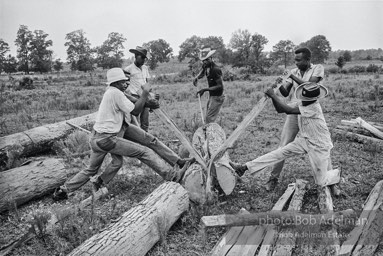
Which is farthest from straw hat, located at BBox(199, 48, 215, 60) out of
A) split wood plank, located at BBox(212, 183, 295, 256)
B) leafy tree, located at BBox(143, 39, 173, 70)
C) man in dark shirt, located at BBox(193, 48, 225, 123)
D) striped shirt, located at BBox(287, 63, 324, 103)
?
leafy tree, located at BBox(143, 39, 173, 70)

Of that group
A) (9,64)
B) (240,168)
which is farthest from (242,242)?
(9,64)

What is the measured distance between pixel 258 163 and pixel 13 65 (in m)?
51.9

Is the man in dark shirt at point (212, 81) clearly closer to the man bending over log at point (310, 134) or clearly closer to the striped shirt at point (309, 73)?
the striped shirt at point (309, 73)

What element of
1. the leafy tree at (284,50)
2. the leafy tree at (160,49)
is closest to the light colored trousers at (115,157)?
the leafy tree at (284,50)

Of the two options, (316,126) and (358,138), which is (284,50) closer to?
(358,138)

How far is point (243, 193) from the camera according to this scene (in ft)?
14.2

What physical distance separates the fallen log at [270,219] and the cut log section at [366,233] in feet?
0.58

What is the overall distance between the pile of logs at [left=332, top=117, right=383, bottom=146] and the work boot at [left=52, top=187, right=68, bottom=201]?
588 centimetres

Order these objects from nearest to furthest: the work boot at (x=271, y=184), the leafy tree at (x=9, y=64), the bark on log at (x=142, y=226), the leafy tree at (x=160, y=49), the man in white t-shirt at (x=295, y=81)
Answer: the bark on log at (x=142, y=226), the man in white t-shirt at (x=295, y=81), the work boot at (x=271, y=184), the leafy tree at (x=9, y=64), the leafy tree at (x=160, y=49)

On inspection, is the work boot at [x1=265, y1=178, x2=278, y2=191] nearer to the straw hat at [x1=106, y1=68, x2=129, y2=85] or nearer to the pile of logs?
the straw hat at [x1=106, y1=68, x2=129, y2=85]

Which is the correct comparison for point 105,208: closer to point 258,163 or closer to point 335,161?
point 258,163

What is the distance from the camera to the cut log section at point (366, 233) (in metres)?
2.72

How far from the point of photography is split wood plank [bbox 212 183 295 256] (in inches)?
109

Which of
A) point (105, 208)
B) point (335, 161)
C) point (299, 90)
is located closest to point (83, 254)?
point (105, 208)
